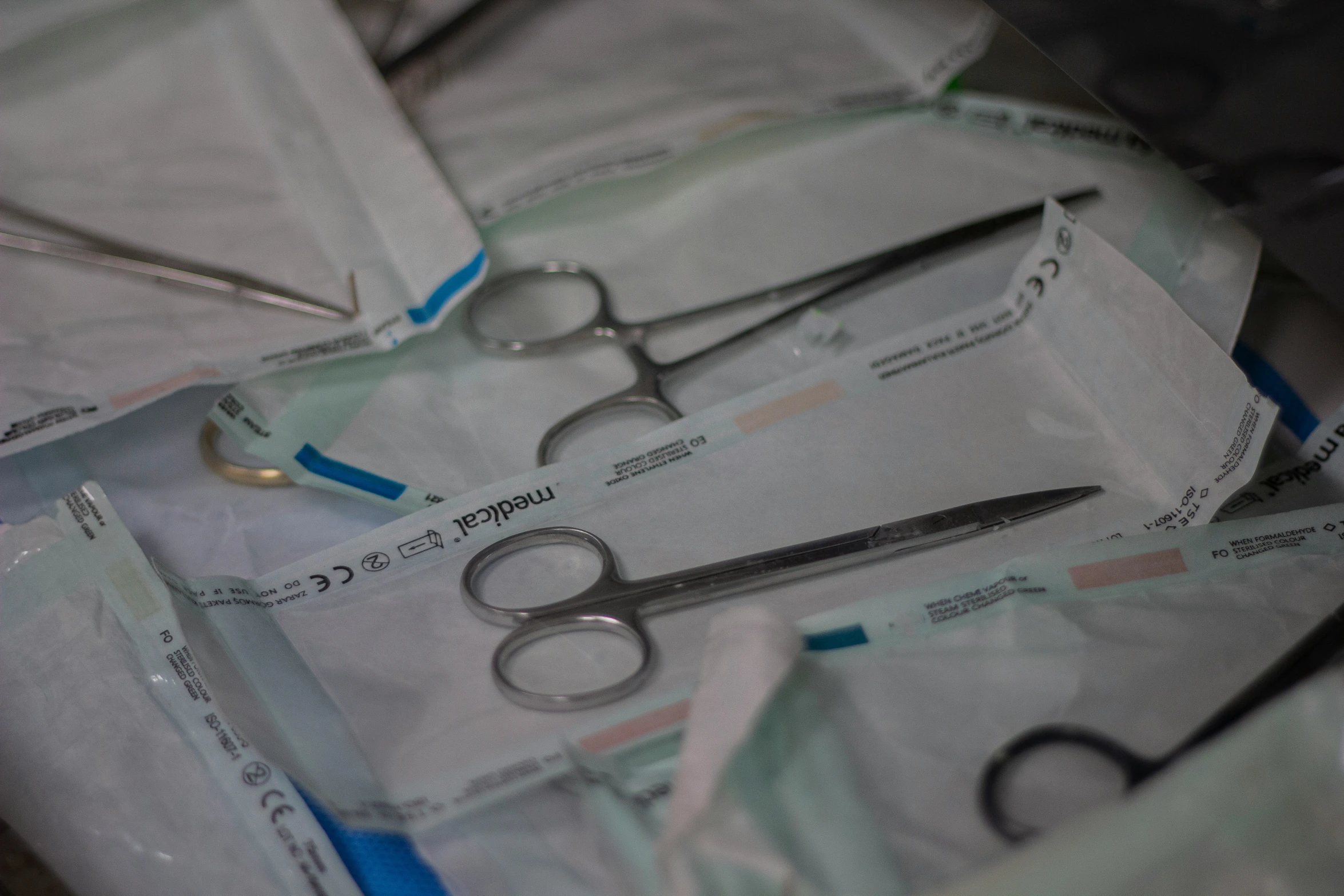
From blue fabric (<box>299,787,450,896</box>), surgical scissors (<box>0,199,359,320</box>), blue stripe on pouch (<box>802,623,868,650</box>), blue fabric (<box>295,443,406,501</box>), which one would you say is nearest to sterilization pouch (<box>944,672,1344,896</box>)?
blue stripe on pouch (<box>802,623,868,650</box>)

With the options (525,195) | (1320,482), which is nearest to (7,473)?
(525,195)

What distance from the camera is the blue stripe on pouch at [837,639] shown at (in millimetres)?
393

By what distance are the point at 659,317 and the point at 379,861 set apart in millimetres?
329

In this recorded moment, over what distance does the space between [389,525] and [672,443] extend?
Result: 0.14 metres

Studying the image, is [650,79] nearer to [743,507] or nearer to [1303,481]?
[743,507]

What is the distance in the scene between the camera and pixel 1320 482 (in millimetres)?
460

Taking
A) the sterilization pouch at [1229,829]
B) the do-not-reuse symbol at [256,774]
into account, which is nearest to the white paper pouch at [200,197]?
the do-not-reuse symbol at [256,774]

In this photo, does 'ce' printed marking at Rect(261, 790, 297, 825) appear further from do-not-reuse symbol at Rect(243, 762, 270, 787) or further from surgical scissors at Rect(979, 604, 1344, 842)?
surgical scissors at Rect(979, 604, 1344, 842)

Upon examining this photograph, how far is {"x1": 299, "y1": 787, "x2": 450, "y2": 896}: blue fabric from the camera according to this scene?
41 centimetres

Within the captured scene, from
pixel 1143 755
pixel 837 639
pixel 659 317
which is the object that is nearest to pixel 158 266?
pixel 659 317

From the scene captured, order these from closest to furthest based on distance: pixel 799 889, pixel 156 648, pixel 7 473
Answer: pixel 799 889
pixel 156 648
pixel 7 473

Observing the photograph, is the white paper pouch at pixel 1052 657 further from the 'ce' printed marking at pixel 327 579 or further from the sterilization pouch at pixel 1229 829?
the 'ce' printed marking at pixel 327 579

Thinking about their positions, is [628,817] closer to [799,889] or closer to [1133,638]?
[799,889]

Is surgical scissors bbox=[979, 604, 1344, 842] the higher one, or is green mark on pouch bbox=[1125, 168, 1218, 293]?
green mark on pouch bbox=[1125, 168, 1218, 293]
